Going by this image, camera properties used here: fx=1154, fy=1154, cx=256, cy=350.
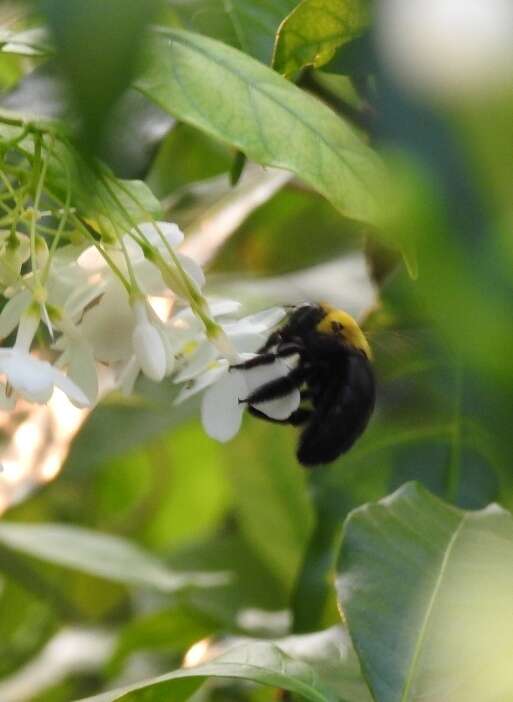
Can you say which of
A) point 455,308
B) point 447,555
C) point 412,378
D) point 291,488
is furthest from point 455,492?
point 455,308

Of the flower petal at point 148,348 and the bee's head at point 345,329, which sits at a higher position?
the flower petal at point 148,348

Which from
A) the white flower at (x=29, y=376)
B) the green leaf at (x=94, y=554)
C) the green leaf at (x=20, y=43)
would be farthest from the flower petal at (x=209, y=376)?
the green leaf at (x=94, y=554)

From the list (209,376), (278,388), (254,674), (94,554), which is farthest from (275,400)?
(94,554)

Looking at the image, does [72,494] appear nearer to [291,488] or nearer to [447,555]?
[291,488]

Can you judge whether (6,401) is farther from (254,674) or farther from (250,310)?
(250,310)

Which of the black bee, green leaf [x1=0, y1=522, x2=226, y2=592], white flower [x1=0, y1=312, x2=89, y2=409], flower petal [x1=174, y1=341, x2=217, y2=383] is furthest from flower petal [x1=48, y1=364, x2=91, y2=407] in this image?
green leaf [x1=0, y1=522, x2=226, y2=592]

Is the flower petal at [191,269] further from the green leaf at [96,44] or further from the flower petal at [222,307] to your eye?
the green leaf at [96,44]
